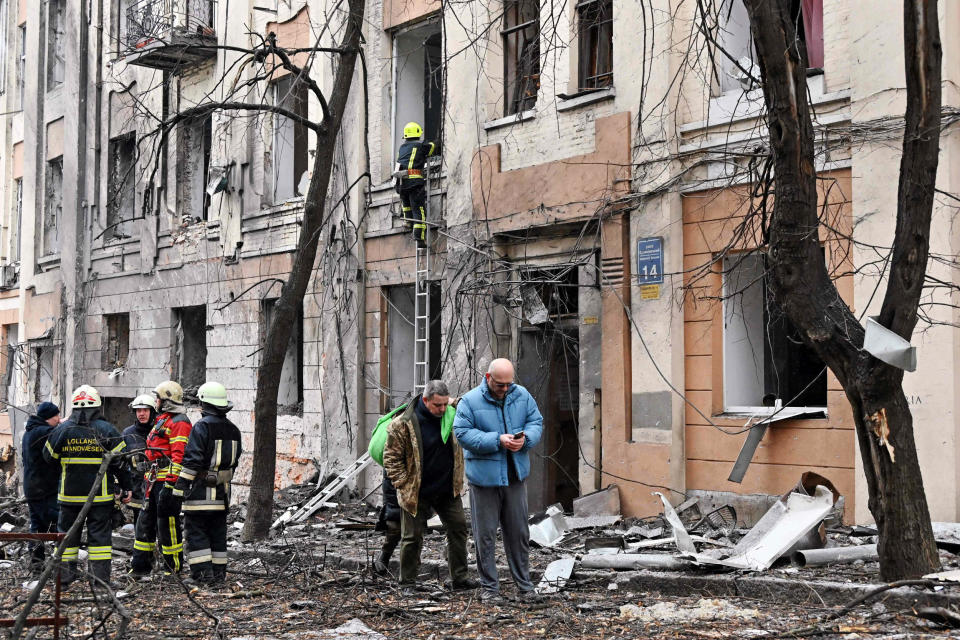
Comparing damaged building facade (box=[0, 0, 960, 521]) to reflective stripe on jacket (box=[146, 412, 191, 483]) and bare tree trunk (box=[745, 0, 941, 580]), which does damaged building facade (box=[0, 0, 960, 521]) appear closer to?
bare tree trunk (box=[745, 0, 941, 580])

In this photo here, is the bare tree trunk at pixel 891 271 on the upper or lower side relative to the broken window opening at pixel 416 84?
lower

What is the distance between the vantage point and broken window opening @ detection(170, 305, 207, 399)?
64.0 ft

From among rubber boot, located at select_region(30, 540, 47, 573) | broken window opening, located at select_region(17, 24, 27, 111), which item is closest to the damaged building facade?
rubber boot, located at select_region(30, 540, 47, 573)

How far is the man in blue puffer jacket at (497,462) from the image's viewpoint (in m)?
8.57

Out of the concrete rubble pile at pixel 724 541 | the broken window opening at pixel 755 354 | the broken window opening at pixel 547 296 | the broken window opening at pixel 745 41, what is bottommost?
the concrete rubble pile at pixel 724 541

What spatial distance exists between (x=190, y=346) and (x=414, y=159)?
732 centimetres

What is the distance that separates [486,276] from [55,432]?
5753 millimetres

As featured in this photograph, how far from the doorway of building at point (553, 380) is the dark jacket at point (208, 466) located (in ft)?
15.1

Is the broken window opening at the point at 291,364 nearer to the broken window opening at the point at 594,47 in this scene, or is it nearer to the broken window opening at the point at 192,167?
the broken window opening at the point at 192,167

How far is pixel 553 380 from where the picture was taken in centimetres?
1355

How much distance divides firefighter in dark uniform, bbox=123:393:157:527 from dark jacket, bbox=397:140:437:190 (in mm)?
4740

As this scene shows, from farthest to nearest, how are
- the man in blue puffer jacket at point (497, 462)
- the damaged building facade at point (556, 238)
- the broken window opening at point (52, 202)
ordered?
1. the broken window opening at point (52, 202)
2. the damaged building facade at point (556, 238)
3. the man in blue puffer jacket at point (497, 462)

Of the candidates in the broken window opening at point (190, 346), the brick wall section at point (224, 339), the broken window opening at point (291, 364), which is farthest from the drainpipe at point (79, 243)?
the broken window opening at point (291, 364)

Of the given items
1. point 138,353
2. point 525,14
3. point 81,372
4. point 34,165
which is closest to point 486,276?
point 525,14
